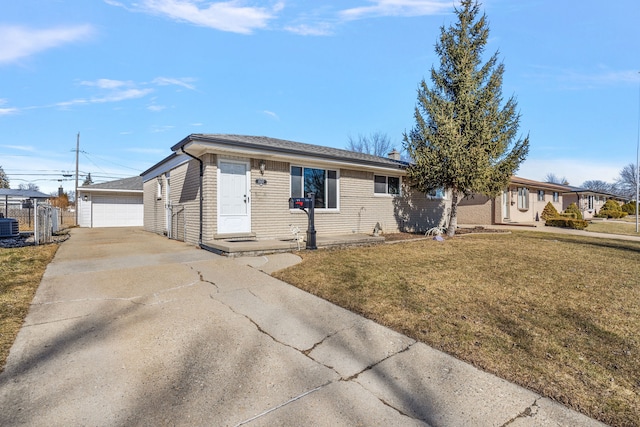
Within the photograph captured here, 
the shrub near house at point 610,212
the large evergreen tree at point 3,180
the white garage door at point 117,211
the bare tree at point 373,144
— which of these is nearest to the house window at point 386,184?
the white garage door at point 117,211

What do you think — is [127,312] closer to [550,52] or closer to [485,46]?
[485,46]

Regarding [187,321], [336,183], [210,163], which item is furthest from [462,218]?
[187,321]

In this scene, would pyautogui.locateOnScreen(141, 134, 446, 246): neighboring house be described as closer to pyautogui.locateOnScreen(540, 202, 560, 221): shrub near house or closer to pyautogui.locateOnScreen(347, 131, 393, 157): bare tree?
pyautogui.locateOnScreen(540, 202, 560, 221): shrub near house

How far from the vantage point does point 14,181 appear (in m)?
43.9

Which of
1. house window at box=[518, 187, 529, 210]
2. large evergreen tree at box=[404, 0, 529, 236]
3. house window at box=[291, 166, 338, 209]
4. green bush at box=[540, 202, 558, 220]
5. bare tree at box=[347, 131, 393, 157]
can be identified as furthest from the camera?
bare tree at box=[347, 131, 393, 157]

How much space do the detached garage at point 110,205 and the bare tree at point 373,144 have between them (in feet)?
102

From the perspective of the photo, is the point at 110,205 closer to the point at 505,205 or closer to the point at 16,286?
the point at 16,286

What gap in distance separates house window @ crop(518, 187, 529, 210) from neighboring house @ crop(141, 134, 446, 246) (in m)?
12.2

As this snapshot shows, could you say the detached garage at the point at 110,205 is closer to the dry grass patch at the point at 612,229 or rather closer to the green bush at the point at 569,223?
the green bush at the point at 569,223

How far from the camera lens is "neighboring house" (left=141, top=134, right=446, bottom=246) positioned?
840 cm

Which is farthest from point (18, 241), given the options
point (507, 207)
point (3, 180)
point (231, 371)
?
point (3, 180)

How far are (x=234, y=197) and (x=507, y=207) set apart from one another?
1926cm

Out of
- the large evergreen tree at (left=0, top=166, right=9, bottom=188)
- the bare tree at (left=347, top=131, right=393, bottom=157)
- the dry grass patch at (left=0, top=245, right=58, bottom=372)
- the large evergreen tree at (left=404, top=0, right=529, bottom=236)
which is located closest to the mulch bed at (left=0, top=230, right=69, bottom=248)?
the dry grass patch at (left=0, top=245, right=58, bottom=372)

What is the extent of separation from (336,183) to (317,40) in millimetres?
5950
